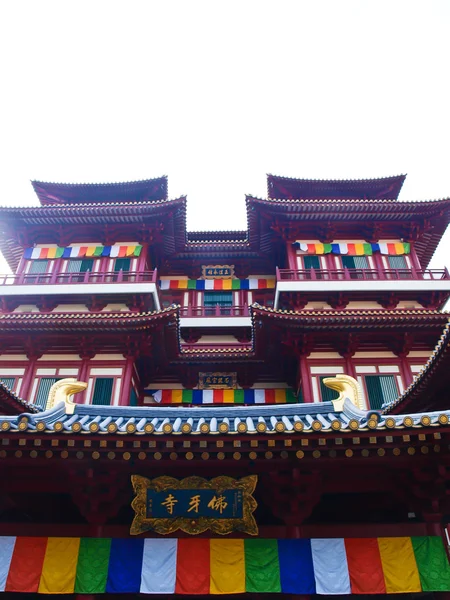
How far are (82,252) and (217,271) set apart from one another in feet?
24.1

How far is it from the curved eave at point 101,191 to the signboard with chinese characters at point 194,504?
20.9 metres

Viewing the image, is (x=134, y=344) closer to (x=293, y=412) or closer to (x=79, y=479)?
(x=293, y=412)

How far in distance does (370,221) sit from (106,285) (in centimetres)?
1339

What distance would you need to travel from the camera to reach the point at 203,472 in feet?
27.3

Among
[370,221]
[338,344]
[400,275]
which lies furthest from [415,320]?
[370,221]

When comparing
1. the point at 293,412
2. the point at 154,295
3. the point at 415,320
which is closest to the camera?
the point at 293,412

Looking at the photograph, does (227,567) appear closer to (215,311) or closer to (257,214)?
(215,311)

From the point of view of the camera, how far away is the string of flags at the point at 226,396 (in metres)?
20.5

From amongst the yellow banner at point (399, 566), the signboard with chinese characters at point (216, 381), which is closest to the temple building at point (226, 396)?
the yellow banner at point (399, 566)

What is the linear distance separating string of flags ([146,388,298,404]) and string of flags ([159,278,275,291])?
7.08m

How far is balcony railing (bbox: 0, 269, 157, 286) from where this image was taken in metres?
22.7

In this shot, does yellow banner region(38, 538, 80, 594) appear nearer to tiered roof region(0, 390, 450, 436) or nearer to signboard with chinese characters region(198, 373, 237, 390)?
tiered roof region(0, 390, 450, 436)

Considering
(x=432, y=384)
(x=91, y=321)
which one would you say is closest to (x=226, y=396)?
(x=91, y=321)

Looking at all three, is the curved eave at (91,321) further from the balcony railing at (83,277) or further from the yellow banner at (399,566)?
the yellow banner at (399,566)
